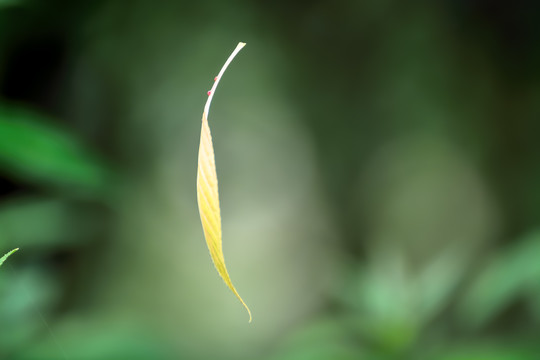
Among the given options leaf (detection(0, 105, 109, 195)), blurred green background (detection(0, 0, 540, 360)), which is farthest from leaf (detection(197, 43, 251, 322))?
blurred green background (detection(0, 0, 540, 360))

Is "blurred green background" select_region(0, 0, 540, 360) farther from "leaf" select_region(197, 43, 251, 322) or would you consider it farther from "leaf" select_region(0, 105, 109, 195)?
"leaf" select_region(197, 43, 251, 322)

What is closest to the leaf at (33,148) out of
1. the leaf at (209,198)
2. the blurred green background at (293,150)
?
the leaf at (209,198)

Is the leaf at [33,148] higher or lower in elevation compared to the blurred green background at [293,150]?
lower

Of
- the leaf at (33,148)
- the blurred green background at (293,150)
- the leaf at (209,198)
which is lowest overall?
the leaf at (209,198)

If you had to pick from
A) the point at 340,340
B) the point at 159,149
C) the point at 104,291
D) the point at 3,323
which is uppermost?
the point at 159,149

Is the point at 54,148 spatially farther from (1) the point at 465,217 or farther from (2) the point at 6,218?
(1) the point at 465,217

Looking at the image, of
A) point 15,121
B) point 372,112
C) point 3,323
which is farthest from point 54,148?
point 372,112

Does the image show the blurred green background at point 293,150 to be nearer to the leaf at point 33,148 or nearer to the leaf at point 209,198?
the leaf at point 33,148

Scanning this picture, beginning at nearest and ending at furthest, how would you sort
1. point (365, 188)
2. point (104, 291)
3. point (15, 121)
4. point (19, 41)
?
1. point (15, 121)
2. point (19, 41)
3. point (104, 291)
4. point (365, 188)

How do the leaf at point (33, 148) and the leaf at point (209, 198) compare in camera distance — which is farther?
the leaf at point (33, 148)
